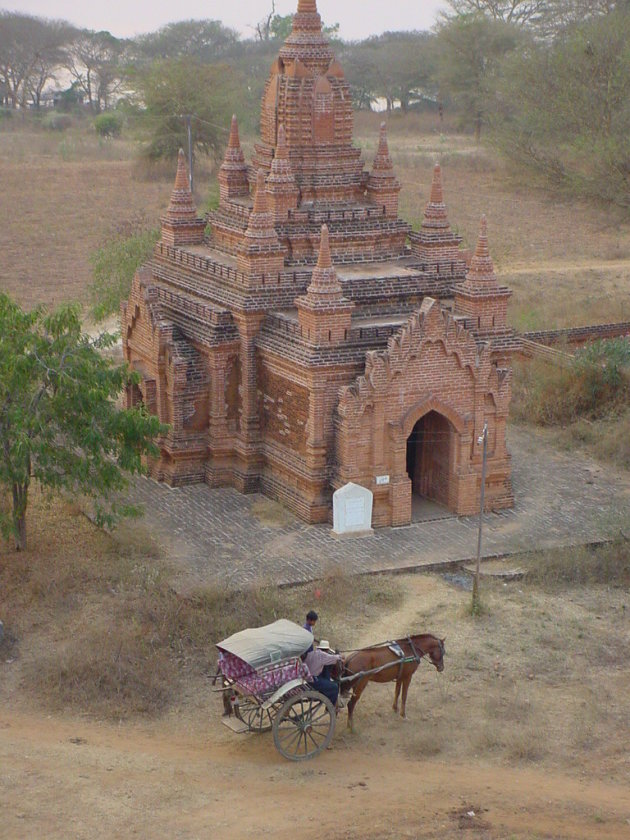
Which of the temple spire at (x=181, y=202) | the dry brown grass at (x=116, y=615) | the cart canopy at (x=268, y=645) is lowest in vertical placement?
the dry brown grass at (x=116, y=615)

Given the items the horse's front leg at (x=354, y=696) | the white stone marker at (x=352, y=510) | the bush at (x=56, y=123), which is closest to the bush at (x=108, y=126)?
the bush at (x=56, y=123)

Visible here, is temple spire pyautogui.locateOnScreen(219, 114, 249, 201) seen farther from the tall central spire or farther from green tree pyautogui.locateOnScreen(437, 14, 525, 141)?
green tree pyautogui.locateOnScreen(437, 14, 525, 141)

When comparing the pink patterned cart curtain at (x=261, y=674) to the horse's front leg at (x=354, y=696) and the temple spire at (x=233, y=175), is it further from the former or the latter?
the temple spire at (x=233, y=175)

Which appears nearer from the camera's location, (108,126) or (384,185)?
(384,185)

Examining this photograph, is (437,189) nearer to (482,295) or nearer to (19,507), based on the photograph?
(482,295)

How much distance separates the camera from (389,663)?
14.1 meters

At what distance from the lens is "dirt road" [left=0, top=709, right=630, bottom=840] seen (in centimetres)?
1226

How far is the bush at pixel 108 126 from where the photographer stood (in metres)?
60.8

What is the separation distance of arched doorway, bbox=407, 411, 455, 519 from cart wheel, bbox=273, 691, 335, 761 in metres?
6.64

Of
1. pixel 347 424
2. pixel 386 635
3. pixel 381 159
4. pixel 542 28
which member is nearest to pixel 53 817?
pixel 386 635

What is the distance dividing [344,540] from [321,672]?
18.0 feet

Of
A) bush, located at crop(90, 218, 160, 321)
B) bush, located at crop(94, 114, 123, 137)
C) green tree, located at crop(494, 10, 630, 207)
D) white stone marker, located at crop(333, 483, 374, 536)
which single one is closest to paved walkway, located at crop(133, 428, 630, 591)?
white stone marker, located at crop(333, 483, 374, 536)

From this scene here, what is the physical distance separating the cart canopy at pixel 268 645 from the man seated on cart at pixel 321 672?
13cm

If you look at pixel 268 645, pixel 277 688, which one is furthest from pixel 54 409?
pixel 277 688
